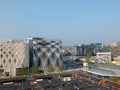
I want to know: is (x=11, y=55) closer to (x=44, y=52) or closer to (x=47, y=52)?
(x=44, y=52)

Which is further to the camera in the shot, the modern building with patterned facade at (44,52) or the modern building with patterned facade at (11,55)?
the modern building with patterned facade at (44,52)

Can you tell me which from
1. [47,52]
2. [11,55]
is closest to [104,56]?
[47,52]

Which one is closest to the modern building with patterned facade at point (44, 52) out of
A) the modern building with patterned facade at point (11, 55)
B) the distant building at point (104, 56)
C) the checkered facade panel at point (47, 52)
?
the checkered facade panel at point (47, 52)

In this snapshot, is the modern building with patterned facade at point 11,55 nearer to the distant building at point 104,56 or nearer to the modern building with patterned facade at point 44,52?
the modern building with patterned facade at point 44,52

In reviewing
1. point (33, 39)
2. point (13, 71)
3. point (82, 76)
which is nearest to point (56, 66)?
point (33, 39)

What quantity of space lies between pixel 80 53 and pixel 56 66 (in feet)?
148

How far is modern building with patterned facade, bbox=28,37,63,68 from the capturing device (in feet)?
168

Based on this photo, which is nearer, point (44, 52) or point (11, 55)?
point (11, 55)

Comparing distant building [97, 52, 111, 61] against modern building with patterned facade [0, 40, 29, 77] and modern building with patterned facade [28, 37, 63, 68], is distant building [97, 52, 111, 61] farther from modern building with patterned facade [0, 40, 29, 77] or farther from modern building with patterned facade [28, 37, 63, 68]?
modern building with patterned facade [0, 40, 29, 77]

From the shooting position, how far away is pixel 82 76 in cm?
2655

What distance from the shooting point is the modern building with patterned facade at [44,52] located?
51.3 meters

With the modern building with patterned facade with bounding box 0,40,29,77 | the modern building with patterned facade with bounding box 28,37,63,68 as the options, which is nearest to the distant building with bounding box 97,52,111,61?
the modern building with patterned facade with bounding box 28,37,63,68

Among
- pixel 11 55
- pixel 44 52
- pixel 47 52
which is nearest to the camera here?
pixel 11 55

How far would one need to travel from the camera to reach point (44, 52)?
172 feet
